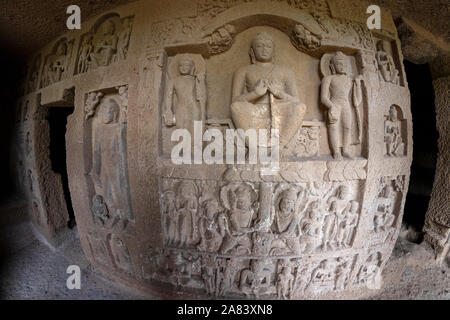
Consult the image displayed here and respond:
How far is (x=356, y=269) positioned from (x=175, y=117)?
109 inches

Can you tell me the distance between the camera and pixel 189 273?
8.42 ft

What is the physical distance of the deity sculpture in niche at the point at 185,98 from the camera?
2.45m

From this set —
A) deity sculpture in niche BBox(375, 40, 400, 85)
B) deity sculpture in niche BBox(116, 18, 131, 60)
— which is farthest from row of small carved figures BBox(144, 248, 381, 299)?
deity sculpture in niche BBox(116, 18, 131, 60)

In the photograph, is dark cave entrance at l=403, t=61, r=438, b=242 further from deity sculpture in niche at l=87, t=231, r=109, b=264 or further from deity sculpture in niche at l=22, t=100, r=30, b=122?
deity sculpture in niche at l=22, t=100, r=30, b=122

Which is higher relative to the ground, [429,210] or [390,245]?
[429,210]

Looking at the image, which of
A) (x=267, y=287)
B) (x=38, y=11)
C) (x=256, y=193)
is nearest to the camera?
(x=256, y=193)

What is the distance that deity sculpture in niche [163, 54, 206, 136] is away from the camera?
245 centimetres

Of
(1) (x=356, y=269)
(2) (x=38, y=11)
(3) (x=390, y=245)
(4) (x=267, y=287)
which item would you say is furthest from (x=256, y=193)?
(2) (x=38, y=11)

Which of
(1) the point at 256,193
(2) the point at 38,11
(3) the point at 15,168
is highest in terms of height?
(2) the point at 38,11

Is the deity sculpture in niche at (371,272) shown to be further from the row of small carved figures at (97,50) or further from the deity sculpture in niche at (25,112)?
the deity sculpture in niche at (25,112)

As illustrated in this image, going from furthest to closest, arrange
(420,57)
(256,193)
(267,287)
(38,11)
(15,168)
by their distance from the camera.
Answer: (15,168) → (420,57) → (38,11) → (267,287) → (256,193)

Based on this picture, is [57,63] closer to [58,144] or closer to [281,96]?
[58,144]

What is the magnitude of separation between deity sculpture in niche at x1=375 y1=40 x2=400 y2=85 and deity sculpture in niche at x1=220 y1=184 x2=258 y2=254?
2.15 meters

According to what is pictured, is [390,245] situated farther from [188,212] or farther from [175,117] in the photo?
[175,117]
